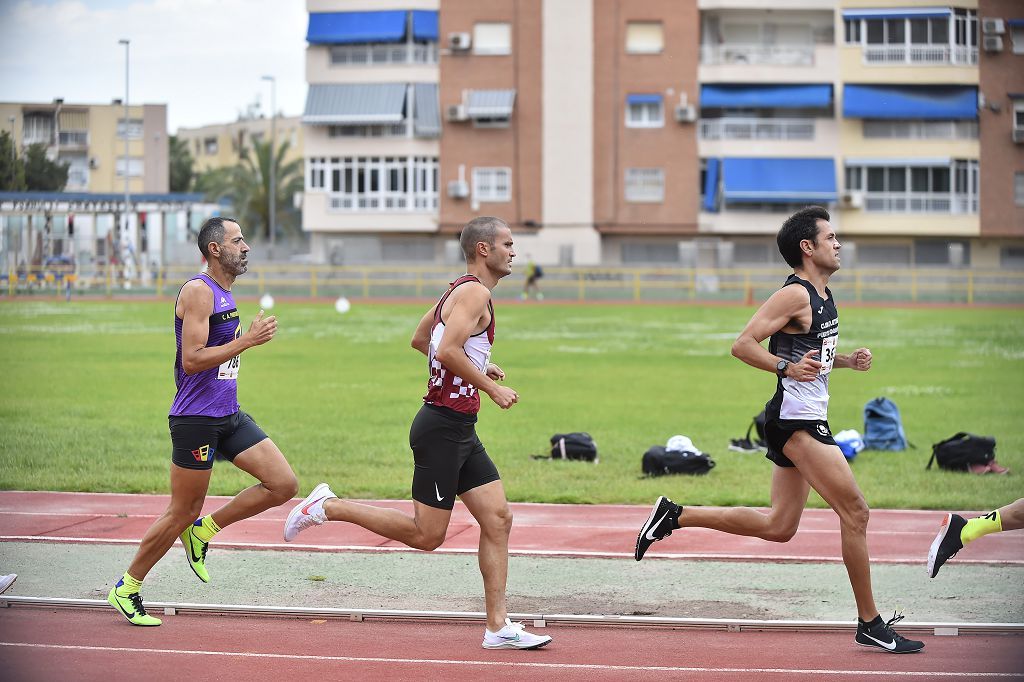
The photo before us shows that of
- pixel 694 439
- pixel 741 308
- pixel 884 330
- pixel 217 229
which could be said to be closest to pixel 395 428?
pixel 694 439

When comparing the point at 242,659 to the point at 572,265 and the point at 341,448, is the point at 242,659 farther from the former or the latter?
the point at 572,265

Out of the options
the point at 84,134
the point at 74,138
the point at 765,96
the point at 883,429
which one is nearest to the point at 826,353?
the point at 883,429

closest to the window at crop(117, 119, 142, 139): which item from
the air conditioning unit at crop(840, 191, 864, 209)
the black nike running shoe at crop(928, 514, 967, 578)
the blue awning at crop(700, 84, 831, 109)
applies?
the black nike running shoe at crop(928, 514, 967, 578)

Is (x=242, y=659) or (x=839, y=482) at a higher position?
(x=839, y=482)

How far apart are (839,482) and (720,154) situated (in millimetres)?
55669

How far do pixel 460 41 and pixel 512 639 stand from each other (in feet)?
184

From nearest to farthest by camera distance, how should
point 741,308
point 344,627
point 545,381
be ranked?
point 344,627 → point 545,381 → point 741,308

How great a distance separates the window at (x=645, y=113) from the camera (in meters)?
60.8

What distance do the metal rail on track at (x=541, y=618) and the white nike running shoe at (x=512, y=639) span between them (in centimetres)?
43

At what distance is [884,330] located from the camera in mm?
37000

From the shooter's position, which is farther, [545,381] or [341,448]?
[545,381]

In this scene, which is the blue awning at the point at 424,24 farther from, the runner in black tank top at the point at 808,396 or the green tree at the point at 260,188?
the runner in black tank top at the point at 808,396

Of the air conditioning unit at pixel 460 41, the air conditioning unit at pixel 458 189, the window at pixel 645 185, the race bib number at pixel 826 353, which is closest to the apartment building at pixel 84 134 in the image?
the race bib number at pixel 826 353

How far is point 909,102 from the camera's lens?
59.6 m
